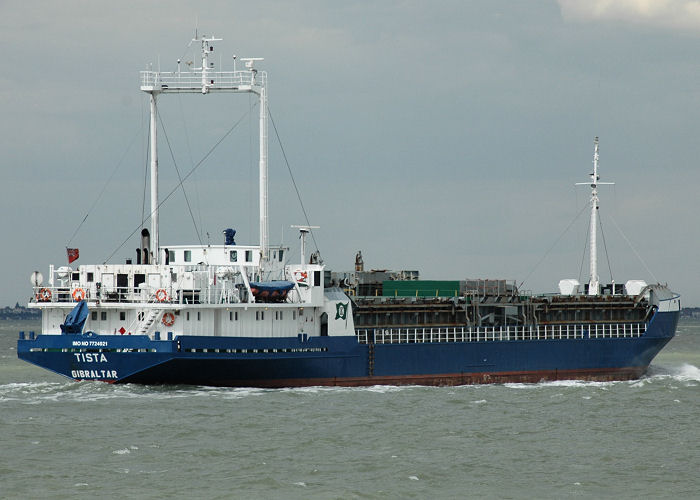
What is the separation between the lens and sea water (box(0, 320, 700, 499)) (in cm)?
2561

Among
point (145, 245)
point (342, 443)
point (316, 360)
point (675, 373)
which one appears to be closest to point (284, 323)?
point (316, 360)

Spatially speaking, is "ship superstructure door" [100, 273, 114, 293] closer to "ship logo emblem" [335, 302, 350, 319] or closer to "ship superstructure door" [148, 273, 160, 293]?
"ship superstructure door" [148, 273, 160, 293]

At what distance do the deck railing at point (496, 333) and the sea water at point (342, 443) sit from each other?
9.64 ft

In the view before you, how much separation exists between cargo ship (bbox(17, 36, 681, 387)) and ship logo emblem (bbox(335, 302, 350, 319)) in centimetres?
4

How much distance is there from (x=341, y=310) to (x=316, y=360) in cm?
240

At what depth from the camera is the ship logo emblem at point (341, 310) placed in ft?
139

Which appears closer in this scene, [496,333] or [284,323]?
[284,323]

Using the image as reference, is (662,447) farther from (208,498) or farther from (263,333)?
(263,333)

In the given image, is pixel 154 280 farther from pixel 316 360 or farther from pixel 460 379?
pixel 460 379

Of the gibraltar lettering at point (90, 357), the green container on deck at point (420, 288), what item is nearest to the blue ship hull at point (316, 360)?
the gibraltar lettering at point (90, 357)

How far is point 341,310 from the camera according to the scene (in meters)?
42.5

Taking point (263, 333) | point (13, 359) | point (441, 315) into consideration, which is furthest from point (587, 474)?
point (13, 359)

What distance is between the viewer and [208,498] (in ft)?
79.9

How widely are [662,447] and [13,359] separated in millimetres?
51048
